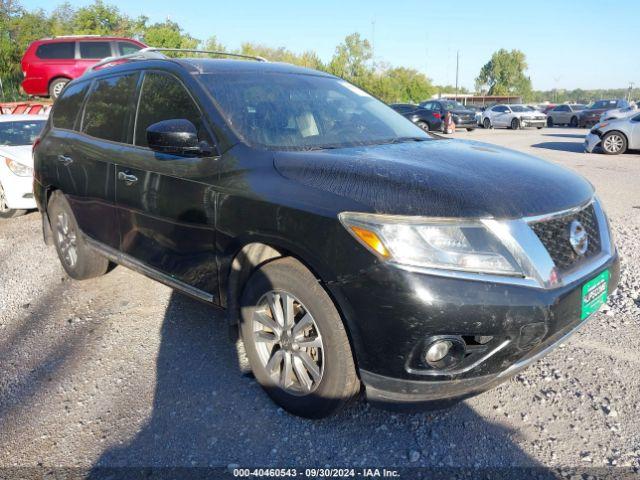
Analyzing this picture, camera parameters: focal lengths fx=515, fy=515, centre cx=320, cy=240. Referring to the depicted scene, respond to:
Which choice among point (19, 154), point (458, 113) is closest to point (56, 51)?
point (19, 154)

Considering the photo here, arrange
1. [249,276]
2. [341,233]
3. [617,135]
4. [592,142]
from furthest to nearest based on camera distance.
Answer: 1. [592,142]
2. [617,135]
3. [249,276]
4. [341,233]

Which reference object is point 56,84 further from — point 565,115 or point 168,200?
point 565,115

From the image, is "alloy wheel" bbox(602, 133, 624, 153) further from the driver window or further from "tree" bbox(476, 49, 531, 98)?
"tree" bbox(476, 49, 531, 98)

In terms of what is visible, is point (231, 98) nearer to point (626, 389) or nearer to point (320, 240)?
point (320, 240)

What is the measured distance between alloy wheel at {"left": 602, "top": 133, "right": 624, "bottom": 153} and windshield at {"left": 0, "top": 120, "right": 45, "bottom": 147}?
13.4 meters

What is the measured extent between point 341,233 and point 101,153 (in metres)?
2.41

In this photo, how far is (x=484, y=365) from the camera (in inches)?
84.2

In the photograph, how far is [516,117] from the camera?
29359 mm

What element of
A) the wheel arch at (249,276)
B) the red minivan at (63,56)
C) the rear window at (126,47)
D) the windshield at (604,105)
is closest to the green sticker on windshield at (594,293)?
the wheel arch at (249,276)

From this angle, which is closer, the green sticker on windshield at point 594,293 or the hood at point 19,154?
the green sticker on windshield at point 594,293

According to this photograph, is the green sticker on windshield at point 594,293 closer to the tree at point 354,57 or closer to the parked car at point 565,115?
the parked car at point 565,115

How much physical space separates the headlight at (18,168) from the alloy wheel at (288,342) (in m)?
5.76

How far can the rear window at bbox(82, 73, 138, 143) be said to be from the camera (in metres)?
3.63

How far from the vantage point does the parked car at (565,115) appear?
31559 mm
